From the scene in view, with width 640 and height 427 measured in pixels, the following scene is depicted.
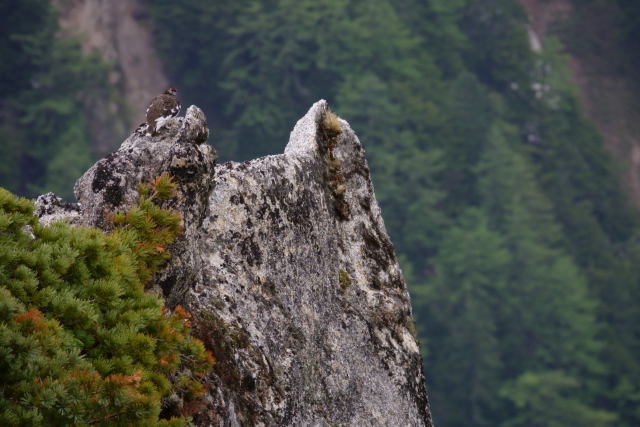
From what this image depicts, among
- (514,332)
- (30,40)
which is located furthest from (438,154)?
(30,40)

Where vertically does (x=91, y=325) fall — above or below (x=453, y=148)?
above

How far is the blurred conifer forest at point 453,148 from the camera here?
7194 centimetres

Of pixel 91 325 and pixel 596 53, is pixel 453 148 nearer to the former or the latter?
pixel 596 53

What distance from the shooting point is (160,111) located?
23.5ft

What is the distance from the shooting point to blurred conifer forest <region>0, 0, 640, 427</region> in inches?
2832

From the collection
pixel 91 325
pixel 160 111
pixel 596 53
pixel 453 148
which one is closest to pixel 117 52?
pixel 453 148

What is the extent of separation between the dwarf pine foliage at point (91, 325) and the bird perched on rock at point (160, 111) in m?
0.70

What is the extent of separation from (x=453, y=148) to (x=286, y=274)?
8296cm

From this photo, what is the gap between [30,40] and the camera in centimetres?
7050

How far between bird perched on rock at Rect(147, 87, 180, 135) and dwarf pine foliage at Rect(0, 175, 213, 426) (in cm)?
70

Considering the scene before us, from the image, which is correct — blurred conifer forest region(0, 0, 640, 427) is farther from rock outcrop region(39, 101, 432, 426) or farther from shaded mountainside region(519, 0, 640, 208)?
rock outcrop region(39, 101, 432, 426)

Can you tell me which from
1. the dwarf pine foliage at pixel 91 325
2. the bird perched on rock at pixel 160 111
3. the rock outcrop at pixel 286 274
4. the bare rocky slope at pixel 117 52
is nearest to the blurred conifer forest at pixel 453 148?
the bare rocky slope at pixel 117 52

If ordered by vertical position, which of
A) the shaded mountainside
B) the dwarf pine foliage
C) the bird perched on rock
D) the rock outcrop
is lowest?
the shaded mountainside

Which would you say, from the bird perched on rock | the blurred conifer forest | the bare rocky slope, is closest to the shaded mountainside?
the blurred conifer forest
